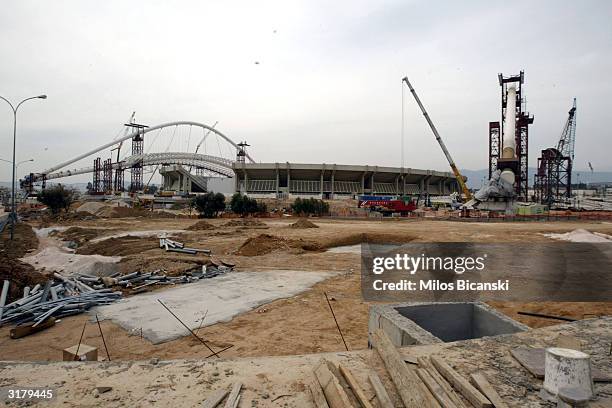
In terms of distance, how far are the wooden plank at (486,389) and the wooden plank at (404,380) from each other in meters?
0.62

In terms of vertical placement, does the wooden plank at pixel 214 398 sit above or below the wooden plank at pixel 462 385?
below

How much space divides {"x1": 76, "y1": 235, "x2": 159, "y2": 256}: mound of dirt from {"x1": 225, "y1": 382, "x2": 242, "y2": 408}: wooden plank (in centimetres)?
1631

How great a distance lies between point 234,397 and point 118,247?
19060 mm

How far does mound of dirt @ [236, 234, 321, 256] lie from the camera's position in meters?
19.2

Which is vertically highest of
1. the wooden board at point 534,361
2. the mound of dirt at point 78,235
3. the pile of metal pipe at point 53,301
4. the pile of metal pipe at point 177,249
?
the wooden board at point 534,361

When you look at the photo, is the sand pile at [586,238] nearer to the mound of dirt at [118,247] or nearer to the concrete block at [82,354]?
the mound of dirt at [118,247]

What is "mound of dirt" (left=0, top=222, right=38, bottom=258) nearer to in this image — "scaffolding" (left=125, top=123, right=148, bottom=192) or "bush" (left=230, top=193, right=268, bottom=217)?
"bush" (left=230, top=193, right=268, bottom=217)

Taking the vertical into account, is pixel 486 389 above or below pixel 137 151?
below

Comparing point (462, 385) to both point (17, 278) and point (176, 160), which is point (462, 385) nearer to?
point (17, 278)

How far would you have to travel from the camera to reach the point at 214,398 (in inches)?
155

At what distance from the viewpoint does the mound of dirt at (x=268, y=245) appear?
19234 millimetres

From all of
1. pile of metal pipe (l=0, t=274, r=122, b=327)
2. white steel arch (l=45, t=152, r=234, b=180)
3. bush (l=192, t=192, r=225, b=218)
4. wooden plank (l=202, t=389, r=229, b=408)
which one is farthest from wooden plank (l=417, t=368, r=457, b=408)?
white steel arch (l=45, t=152, r=234, b=180)

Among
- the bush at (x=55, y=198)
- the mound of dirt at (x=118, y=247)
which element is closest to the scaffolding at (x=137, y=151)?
the bush at (x=55, y=198)

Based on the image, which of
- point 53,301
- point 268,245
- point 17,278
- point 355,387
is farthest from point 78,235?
point 355,387
